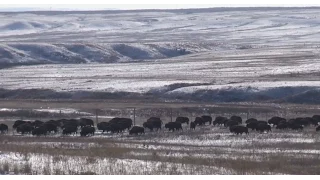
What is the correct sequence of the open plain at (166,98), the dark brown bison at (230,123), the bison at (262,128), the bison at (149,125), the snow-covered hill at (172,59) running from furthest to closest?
the snow-covered hill at (172,59) < the bison at (149,125) < the dark brown bison at (230,123) < the bison at (262,128) < the open plain at (166,98)

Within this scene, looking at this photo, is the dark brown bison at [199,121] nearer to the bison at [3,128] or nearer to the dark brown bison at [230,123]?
the dark brown bison at [230,123]

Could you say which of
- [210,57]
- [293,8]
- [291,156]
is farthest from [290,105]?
[293,8]

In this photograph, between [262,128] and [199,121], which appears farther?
[199,121]

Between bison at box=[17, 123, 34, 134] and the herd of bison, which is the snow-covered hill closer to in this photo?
the herd of bison

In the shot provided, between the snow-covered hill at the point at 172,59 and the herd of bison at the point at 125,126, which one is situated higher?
the snow-covered hill at the point at 172,59

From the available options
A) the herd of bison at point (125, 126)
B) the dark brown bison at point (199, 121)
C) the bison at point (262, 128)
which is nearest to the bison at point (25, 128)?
the herd of bison at point (125, 126)

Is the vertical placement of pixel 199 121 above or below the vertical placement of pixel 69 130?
above

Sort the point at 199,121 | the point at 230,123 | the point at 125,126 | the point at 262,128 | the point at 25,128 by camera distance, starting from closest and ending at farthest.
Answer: the point at 262,128
the point at 25,128
the point at 125,126
the point at 230,123
the point at 199,121

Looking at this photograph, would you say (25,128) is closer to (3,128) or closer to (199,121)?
(3,128)

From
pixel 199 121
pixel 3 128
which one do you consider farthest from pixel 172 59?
pixel 3 128

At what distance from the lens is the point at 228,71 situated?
5684cm

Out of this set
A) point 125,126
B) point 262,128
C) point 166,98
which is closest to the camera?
point 262,128

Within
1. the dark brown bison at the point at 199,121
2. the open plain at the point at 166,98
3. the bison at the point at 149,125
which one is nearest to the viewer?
the open plain at the point at 166,98
